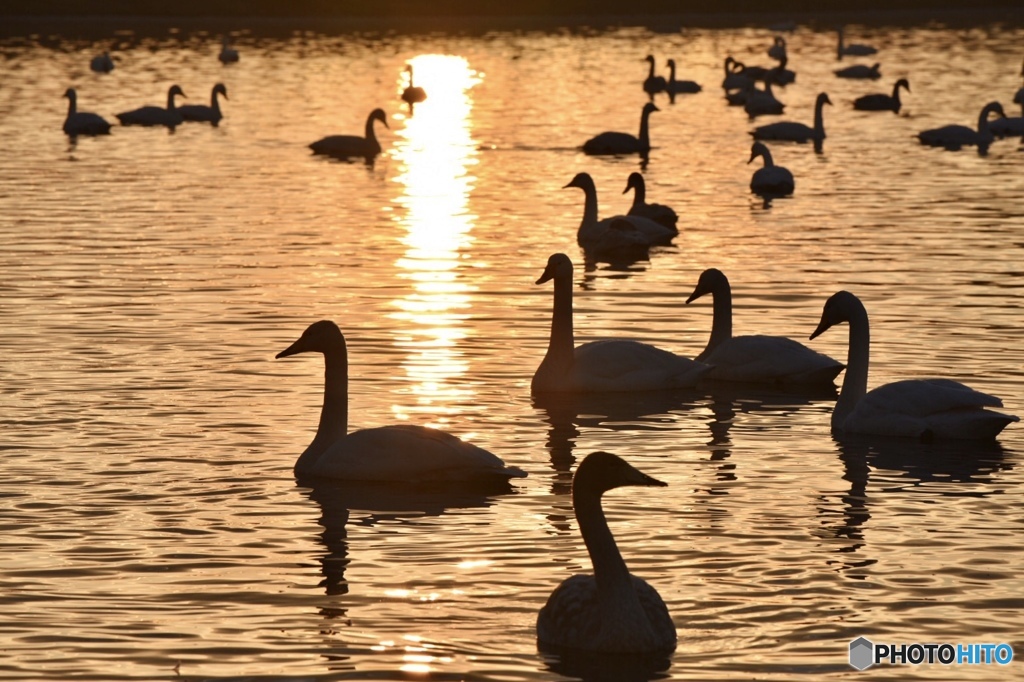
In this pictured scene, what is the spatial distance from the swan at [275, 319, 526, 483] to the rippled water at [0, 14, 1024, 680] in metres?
0.19

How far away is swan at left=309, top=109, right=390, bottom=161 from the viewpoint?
1590 inches

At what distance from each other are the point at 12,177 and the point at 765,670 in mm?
29403

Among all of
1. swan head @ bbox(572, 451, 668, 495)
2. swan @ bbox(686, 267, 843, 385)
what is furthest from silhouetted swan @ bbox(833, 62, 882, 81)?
swan head @ bbox(572, 451, 668, 495)

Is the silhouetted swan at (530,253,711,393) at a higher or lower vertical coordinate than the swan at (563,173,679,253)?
higher

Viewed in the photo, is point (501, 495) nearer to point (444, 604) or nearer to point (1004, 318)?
point (444, 604)

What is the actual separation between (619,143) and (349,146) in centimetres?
557

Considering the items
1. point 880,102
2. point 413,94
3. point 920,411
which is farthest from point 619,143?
point 920,411

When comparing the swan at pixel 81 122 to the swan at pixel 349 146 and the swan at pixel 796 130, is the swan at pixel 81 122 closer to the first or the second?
the swan at pixel 349 146

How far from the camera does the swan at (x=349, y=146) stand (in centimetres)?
4038

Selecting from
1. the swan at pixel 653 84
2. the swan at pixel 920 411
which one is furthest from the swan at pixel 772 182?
the swan at pixel 653 84

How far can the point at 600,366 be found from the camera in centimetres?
1750

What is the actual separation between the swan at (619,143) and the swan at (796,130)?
12.6ft
